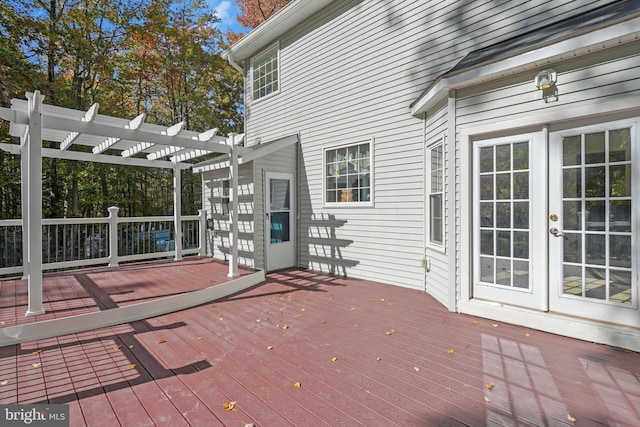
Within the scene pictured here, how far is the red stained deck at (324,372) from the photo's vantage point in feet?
6.37

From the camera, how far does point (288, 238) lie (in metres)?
6.80

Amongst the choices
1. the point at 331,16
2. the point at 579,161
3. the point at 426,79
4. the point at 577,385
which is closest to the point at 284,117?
the point at 331,16

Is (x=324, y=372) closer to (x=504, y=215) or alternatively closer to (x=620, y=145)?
(x=504, y=215)

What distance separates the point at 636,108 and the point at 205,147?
5322 millimetres

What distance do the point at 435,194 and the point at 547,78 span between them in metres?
1.88

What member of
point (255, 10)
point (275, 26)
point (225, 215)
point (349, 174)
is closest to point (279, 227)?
point (225, 215)

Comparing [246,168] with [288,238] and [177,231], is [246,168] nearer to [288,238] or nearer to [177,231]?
[288,238]

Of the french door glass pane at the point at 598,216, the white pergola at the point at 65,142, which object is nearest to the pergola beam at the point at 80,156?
the white pergola at the point at 65,142

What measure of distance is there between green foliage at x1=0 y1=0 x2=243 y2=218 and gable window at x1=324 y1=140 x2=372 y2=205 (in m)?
8.33

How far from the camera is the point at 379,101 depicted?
5.45 m

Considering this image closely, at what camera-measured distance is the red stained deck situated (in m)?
1.94

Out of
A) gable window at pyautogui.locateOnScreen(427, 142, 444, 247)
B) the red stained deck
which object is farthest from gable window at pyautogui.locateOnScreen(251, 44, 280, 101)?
the red stained deck

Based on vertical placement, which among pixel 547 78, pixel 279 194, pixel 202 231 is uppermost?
pixel 547 78

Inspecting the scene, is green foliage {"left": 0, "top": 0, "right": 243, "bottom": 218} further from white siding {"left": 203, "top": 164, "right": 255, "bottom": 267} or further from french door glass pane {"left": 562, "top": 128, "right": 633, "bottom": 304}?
french door glass pane {"left": 562, "top": 128, "right": 633, "bottom": 304}
